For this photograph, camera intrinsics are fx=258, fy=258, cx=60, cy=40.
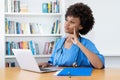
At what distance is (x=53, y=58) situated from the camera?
8.43 ft

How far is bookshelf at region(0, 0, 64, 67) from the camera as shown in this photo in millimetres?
4238

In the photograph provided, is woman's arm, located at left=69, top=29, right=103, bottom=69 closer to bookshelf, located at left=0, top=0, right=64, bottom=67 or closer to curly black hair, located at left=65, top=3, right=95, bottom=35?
curly black hair, located at left=65, top=3, right=95, bottom=35

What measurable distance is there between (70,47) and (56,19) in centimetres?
209

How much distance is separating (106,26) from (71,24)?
6.41ft

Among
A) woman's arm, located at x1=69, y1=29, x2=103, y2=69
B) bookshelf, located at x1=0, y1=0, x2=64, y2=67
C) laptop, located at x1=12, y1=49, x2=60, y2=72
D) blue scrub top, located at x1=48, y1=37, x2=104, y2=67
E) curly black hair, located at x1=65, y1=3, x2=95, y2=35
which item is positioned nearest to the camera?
laptop, located at x1=12, y1=49, x2=60, y2=72

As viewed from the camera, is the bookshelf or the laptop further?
the bookshelf

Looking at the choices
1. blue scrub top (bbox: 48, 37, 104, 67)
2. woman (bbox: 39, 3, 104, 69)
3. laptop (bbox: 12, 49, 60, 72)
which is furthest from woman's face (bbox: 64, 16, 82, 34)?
laptop (bbox: 12, 49, 60, 72)

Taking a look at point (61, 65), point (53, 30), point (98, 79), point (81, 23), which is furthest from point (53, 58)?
point (53, 30)

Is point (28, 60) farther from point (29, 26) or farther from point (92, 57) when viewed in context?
point (29, 26)

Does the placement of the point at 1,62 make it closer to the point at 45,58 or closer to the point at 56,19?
the point at 45,58

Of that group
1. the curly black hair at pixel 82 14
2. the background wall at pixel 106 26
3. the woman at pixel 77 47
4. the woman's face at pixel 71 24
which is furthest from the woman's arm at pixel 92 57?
the background wall at pixel 106 26

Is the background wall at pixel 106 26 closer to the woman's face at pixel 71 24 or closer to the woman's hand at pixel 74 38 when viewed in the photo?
the woman's face at pixel 71 24

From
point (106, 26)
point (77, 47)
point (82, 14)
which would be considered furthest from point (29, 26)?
point (77, 47)

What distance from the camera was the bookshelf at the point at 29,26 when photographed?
424 centimetres
